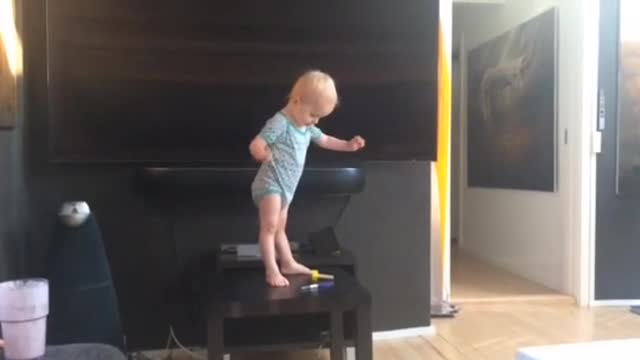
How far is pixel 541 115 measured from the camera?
3.70 m

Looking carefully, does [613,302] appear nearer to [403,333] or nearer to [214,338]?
[403,333]

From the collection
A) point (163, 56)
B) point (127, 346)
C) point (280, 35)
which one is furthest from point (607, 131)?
point (127, 346)

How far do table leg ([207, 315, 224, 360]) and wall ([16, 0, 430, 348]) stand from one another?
0.43 m

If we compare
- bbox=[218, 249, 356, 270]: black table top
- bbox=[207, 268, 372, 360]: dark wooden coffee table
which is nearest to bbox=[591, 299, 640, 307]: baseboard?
bbox=[218, 249, 356, 270]: black table top

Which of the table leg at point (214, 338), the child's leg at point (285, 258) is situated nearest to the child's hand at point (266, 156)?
the child's leg at point (285, 258)

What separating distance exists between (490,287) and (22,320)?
291 centimetres

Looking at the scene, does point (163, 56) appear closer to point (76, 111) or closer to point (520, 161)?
point (76, 111)

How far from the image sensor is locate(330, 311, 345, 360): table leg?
170 cm

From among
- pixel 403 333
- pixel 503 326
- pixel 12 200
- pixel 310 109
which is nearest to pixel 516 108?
pixel 503 326

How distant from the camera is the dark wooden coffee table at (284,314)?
1.63 meters

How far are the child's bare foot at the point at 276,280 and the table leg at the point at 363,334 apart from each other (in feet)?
0.86

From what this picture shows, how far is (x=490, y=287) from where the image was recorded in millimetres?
3607

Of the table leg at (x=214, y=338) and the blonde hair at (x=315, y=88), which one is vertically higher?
the blonde hair at (x=315, y=88)

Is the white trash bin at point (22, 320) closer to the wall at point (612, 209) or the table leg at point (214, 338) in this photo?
the table leg at point (214, 338)
